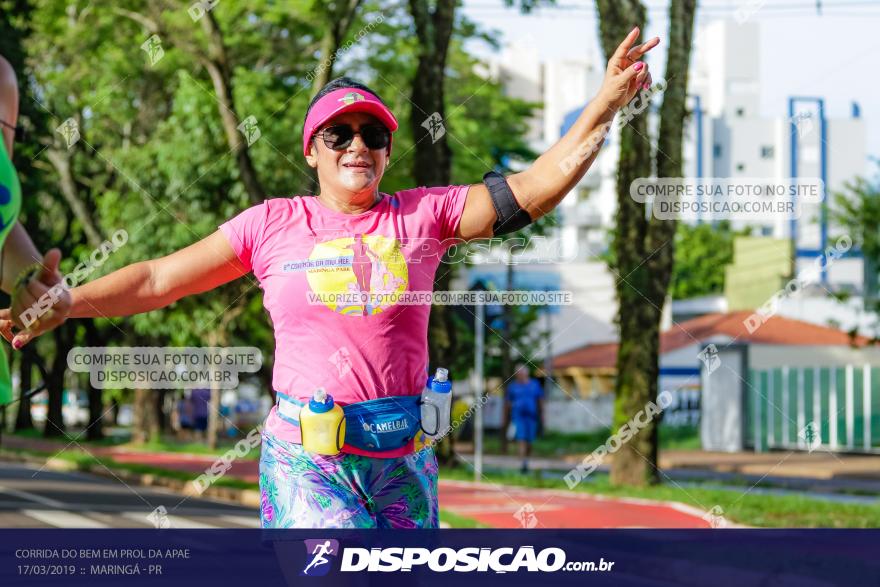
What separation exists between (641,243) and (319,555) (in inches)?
478

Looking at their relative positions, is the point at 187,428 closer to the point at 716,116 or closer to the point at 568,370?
the point at 568,370

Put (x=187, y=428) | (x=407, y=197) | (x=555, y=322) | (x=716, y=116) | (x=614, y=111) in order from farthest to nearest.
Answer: (x=716, y=116), (x=555, y=322), (x=187, y=428), (x=407, y=197), (x=614, y=111)

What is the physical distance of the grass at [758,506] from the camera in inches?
447

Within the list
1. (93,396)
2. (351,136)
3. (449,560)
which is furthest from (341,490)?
(93,396)

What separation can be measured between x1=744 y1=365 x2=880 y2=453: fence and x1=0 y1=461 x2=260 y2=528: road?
13513 mm

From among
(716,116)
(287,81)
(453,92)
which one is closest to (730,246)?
(716,116)

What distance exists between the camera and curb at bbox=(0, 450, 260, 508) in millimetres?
16297

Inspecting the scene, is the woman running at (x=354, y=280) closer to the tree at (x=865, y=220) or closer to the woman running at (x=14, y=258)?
the woman running at (x=14, y=258)

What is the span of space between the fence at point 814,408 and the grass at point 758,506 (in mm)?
11559

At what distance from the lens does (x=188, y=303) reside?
83.3ft

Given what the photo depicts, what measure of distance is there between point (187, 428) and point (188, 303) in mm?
15666

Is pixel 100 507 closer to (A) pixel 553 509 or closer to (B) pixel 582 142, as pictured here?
(A) pixel 553 509

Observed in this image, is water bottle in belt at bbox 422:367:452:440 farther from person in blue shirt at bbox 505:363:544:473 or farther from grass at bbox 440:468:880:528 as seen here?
person in blue shirt at bbox 505:363:544:473

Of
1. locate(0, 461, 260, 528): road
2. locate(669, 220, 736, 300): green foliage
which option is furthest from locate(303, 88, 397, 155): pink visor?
locate(669, 220, 736, 300): green foliage
